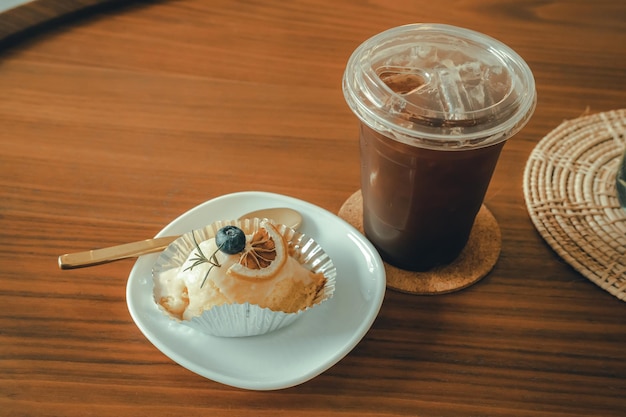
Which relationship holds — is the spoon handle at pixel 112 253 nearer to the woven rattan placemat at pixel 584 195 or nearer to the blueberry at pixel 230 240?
the blueberry at pixel 230 240

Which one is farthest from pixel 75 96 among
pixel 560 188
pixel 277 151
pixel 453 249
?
pixel 560 188

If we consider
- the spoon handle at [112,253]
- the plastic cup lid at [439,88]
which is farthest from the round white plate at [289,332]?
the plastic cup lid at [439,88]

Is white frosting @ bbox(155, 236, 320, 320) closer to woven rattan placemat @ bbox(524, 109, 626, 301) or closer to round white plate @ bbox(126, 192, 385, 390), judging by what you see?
round white plate @ bbox(126, 192, 385, 390)

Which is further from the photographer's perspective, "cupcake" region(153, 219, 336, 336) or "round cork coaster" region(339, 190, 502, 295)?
"round cork coaster" region(339, 190, 502, 295)

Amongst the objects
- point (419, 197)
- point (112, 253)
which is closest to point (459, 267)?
point (419, 197)

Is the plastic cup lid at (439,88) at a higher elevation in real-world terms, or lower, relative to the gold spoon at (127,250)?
higher

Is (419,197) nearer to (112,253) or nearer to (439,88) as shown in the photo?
(439,88)

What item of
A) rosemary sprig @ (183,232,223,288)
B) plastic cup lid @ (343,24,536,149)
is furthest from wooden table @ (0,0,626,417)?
plastic cup lid @ (343,24,536,149)
